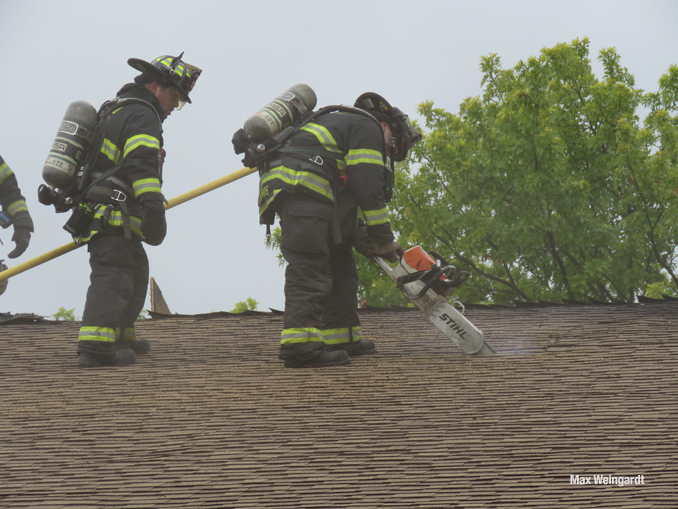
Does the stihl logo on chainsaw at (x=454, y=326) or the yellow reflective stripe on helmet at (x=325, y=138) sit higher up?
the yellow reflective stripe on helmet at (x=325, y=138)

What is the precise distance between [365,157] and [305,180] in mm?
432

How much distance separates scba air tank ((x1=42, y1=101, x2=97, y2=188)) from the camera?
521 cm

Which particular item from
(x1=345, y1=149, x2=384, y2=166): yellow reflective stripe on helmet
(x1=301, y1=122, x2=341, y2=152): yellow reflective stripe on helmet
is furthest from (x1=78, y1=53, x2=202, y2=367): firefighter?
(x1=345, y1=149, x2=384, y2=166): yellow reflective stripe on helmet

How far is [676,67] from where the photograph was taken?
19.2 metres

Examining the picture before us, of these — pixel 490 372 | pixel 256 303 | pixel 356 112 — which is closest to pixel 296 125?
Answer: pixel 356 112

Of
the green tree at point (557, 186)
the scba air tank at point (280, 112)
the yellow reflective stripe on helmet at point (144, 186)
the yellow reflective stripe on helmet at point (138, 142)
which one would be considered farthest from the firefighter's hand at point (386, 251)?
the green tree at point (557, 186)

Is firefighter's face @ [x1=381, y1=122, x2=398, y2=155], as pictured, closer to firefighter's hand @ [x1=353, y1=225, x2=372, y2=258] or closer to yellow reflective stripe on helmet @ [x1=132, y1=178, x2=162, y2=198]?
firefighter's hand @ [x1=353, y1=225, x2=372, y2=258]

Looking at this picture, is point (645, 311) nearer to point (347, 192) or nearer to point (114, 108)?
point (347, 192)

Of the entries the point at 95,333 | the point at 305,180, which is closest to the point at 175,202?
the point at 95,333

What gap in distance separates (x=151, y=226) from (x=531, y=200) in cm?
1570

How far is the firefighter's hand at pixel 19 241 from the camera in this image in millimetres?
8016

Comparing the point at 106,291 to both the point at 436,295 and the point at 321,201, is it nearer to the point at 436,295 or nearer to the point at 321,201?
the point at 321,201

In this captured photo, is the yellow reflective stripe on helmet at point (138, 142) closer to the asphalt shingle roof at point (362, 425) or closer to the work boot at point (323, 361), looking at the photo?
the asphalt shingle roof at point (362, 425)

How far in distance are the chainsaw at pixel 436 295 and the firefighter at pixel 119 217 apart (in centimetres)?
171
